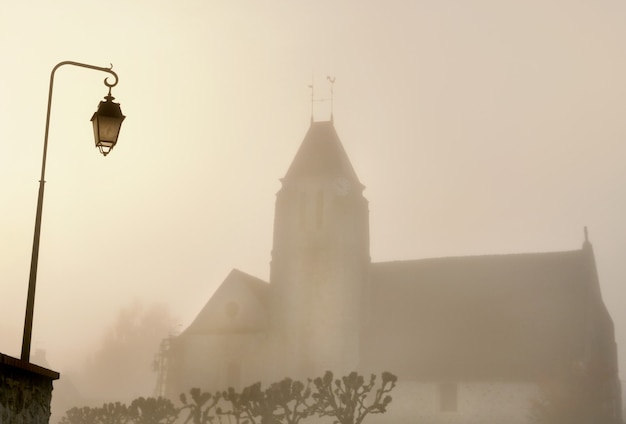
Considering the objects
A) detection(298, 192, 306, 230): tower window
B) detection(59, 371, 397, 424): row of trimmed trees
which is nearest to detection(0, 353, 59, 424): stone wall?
detection(59, 371, 397, 424): row of trimmed trees

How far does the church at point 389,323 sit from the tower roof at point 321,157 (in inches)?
3.6

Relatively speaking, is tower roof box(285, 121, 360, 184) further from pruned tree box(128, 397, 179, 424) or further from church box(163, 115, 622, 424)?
pruned tree box(128, 397, 179, 424)

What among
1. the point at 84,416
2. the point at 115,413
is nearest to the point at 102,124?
the point at 115,413

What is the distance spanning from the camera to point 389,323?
1599 inches

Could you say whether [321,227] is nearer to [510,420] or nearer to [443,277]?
[443,277]

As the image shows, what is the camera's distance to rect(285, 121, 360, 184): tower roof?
132 ft

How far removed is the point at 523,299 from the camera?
3966 centimetres

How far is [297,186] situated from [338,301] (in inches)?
272

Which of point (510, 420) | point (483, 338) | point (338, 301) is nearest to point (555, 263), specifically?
point (483, 338)

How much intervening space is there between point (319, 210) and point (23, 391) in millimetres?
32825

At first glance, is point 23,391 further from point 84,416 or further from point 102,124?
point 84,416

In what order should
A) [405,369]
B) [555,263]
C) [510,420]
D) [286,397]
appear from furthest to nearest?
[555,263], [405,369], [510,420], [286,397]

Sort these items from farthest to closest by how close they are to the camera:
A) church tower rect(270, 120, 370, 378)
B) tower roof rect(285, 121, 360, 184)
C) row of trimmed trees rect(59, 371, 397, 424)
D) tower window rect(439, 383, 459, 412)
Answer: tower roof rect(285, 121, 360, 184) < church tower rect(270, 120, 370, 378) < tower window rect(439, 383, 459, 412) < row of trimmed trees rect(59, 371, 397, 424)

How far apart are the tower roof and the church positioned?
9cm
